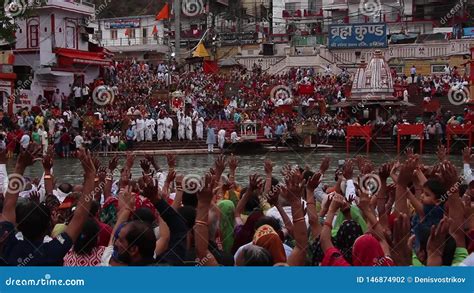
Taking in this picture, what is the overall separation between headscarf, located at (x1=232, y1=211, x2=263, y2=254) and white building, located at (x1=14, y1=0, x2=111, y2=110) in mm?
34871

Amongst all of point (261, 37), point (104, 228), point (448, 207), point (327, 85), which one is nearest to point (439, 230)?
point (448, 207)

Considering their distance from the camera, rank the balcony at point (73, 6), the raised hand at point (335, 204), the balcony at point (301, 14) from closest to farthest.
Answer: the raised hand at point (335, 204), the balcony at point (73, 6), the balcony at point (301, 14)

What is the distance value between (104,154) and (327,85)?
51.9 ft

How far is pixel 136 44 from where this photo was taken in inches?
2726

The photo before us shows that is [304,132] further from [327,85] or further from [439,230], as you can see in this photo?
[439,230]

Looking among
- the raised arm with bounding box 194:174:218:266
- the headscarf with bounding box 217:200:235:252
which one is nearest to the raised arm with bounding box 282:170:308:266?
the raised arm with bounding box 194:174:218:266

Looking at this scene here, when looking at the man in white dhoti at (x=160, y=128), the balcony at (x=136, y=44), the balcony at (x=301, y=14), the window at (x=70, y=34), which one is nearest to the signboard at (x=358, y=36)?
the balcony at (x=301, y=14)

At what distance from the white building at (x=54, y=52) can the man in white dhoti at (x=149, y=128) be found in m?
8.87

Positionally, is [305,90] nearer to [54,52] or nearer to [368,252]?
[54,52]

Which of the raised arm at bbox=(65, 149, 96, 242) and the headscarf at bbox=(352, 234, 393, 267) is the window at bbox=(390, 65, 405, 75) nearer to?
the raised arm at bbox=(65, 149, 96, 242)

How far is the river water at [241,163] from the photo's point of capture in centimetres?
2247

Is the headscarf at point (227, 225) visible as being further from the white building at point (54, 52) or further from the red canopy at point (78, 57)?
the red canopy at point (78, 57)

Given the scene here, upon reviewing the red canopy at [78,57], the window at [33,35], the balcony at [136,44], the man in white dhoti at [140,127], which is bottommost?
the man in white dhoti at [140,127]

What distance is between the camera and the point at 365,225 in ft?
21.3
